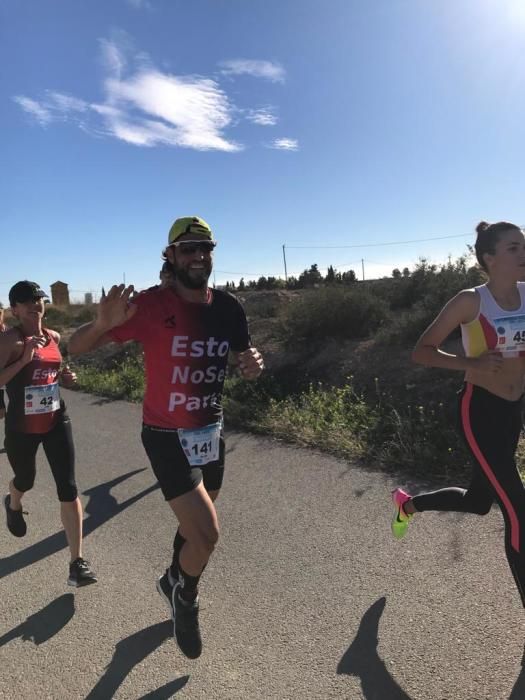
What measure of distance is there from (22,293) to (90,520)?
6.89ft

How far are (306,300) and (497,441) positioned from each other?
912cm

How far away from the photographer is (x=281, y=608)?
3074 millimetres

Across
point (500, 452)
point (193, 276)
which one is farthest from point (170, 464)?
point (500, 452)

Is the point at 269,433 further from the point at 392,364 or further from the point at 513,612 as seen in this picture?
the point at 513,612

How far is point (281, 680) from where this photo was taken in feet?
8.17

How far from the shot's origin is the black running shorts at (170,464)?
8.82 ft

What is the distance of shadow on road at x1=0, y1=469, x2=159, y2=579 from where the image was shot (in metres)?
3.86

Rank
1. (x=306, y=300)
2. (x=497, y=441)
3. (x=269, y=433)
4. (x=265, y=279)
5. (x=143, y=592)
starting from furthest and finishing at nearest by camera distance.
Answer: (x=265, y=279) → (x=306, y=300) → (x=269, y=433) → (x=143, y=592) → (x=497, y=441)

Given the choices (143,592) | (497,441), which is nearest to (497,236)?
(497,441)

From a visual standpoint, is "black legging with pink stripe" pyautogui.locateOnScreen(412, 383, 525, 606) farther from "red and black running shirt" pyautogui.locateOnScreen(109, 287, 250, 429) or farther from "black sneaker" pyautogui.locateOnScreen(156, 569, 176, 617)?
"black sneaker" pyautogui.locateOnScreen(156, 569, 176, 617)

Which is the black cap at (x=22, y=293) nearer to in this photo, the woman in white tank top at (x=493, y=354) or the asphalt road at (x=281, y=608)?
the asphalt road at (x=281, y=608)

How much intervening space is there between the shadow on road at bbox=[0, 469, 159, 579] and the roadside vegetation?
223 cm

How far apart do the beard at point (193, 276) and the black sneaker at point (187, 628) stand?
166 cm

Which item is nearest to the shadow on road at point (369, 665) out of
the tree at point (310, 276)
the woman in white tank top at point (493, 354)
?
the woman in white tank top at point (493, 354)
